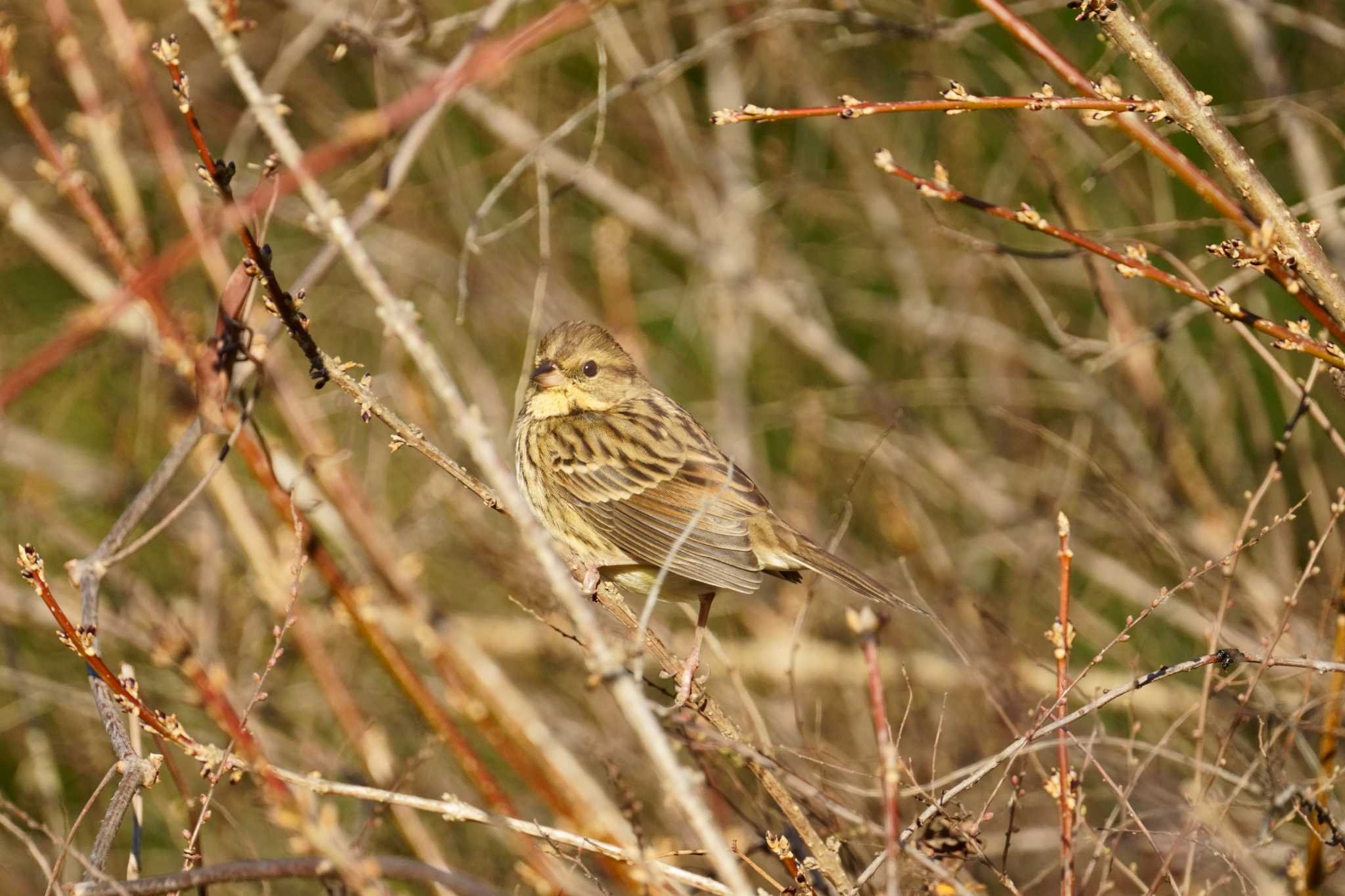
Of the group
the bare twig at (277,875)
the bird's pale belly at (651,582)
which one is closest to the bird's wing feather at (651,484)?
the bird's pale belly at (651,582)

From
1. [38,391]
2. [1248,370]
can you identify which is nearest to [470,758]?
[1248,370]

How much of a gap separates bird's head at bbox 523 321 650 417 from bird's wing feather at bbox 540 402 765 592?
2.6 inches

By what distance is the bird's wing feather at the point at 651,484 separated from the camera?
16.3 feet

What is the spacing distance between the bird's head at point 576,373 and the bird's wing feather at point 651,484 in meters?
0.07

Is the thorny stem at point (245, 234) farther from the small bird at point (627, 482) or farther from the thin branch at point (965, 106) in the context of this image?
the small bird at point (627, 482)

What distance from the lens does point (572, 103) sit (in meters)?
8.05

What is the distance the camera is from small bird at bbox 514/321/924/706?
493cm

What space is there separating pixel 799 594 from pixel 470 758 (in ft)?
16.0

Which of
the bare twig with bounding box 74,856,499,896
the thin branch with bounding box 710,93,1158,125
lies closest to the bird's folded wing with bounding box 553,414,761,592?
the thin branch with bounding box 710,93,1158,125

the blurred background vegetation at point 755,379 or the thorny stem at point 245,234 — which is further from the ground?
the thorny stem at point 245,234

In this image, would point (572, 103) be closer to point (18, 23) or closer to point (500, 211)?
point (500, 211)

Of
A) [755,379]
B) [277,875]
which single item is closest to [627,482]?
[277,875]

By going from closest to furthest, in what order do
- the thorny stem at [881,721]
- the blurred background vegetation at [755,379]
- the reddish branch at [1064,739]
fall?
the thorny stem at [881,721], the reddish branch at [1064,739], the blurred background vegetation at [755,379]

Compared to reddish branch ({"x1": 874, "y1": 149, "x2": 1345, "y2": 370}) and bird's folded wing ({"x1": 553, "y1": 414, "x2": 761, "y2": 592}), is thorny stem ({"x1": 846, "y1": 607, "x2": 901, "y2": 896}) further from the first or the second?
bird's folded wing ({"x1": 553, "y1": 414, "x2": 761, "y2": 592})
